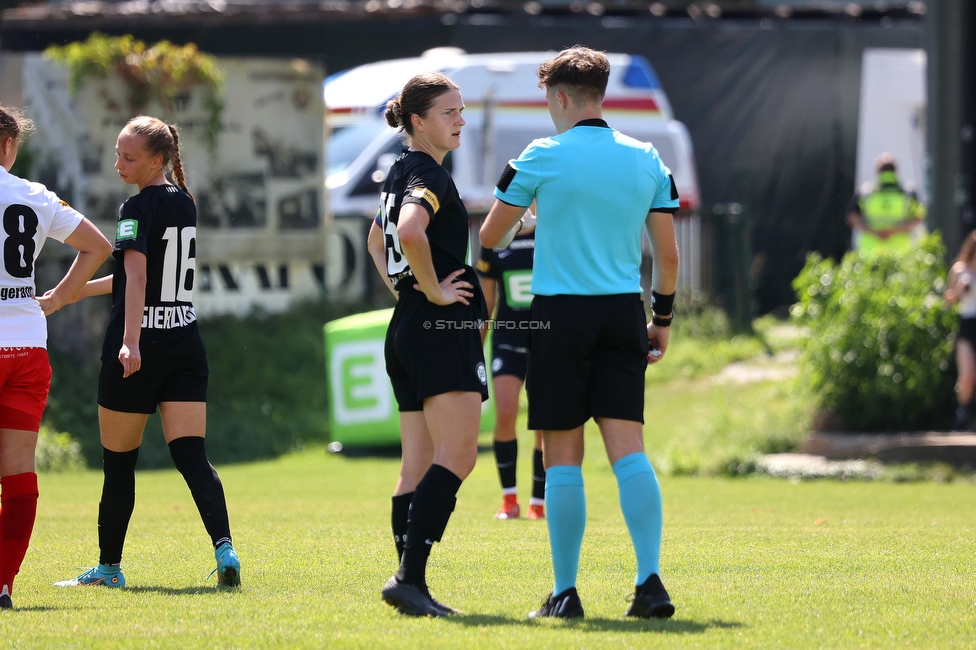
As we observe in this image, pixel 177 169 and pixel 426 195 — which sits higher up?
pixel 177 169

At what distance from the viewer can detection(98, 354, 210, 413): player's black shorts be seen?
17.8 feet

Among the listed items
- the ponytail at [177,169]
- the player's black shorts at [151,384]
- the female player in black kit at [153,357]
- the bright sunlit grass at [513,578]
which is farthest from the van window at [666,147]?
the player's black shorts at [151,384]

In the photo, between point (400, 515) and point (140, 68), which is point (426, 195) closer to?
point (400, 515)

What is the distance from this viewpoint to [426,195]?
190 inches

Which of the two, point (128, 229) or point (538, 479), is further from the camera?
point (538, 479)

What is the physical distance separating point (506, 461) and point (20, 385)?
3.84m

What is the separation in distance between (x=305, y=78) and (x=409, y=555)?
12.0 meters

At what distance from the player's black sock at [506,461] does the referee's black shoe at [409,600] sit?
359 centimetres

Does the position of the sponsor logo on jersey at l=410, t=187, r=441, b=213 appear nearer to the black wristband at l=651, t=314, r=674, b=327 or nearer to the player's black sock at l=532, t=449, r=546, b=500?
the black wristband at l=651, t=314, r=674, b=327

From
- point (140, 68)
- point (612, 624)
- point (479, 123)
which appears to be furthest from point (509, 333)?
point (479, 123)

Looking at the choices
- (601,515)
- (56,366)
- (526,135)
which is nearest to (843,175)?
(526,135)

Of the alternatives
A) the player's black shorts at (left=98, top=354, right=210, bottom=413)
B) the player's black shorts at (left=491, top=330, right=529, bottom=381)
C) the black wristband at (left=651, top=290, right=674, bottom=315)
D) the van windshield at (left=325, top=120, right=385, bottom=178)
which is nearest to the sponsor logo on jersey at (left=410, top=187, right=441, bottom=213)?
the black wristband at (left=651, top=290, right=674, bottom=315)

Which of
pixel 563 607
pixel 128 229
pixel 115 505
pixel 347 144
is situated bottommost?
pixel 563 607

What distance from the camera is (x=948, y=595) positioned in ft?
16.4
